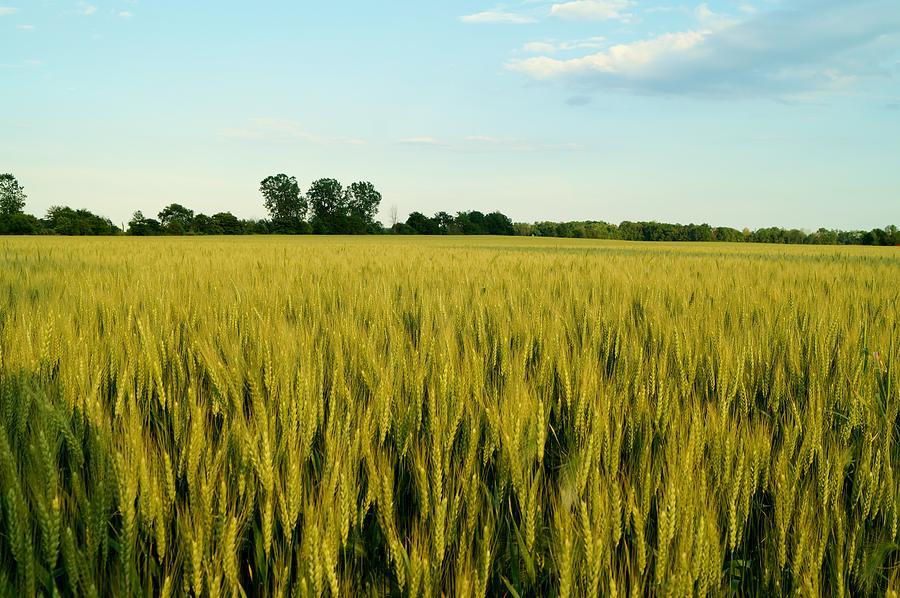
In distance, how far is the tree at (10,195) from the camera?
6488 centimetres

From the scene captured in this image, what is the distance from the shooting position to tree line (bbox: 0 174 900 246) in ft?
155

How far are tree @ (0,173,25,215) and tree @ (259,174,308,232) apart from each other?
88.5 ft

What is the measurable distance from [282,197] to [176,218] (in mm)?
20353

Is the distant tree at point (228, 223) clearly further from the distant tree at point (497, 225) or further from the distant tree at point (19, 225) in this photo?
the distant tree at point (497, 225)

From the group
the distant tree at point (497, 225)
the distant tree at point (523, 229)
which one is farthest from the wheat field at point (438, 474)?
the distant tree at point (523, 229)

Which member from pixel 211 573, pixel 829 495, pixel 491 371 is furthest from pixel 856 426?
pixel 211 573

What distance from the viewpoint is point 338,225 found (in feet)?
200

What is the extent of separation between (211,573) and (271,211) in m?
80.8

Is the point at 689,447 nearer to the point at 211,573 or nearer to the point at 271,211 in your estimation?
the point at 211,573

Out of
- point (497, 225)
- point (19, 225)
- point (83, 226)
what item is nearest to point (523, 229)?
point (497, 225)

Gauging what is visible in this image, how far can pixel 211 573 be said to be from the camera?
0.89 meters

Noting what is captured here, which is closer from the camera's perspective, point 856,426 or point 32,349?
point 856,426

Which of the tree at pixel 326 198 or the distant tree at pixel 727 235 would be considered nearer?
the distant tree at pixel 727 235

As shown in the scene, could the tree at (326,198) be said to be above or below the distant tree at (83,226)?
above
